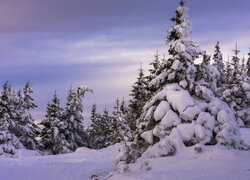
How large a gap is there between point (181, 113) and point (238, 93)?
27639 mm

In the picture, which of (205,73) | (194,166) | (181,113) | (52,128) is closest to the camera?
(194,166)

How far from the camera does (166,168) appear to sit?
11.7 m

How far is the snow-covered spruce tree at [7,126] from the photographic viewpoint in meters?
28.5

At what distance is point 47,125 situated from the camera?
3972 centimetres

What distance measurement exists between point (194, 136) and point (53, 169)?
819 cm

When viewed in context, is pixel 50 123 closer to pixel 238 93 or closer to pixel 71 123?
pixel 71 123

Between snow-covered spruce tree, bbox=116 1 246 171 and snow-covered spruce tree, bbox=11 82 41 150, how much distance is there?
21.9 metres

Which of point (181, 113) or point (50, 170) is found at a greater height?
point (181, 113)

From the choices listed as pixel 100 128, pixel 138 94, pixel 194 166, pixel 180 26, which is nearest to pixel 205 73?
pixel 180 26

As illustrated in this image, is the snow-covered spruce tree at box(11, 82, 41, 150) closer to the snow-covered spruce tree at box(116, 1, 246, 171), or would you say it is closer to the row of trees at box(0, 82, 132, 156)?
the row of trees at box(0, 82, 132, 156)

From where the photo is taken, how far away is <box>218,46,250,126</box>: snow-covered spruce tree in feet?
124

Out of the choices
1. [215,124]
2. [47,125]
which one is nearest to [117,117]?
[47,125]

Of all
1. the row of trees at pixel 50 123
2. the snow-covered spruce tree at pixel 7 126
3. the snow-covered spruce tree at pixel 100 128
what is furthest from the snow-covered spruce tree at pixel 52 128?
the snow-covered spruce tree at pixel 100 128

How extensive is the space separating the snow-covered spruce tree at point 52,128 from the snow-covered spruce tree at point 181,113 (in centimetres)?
2383
